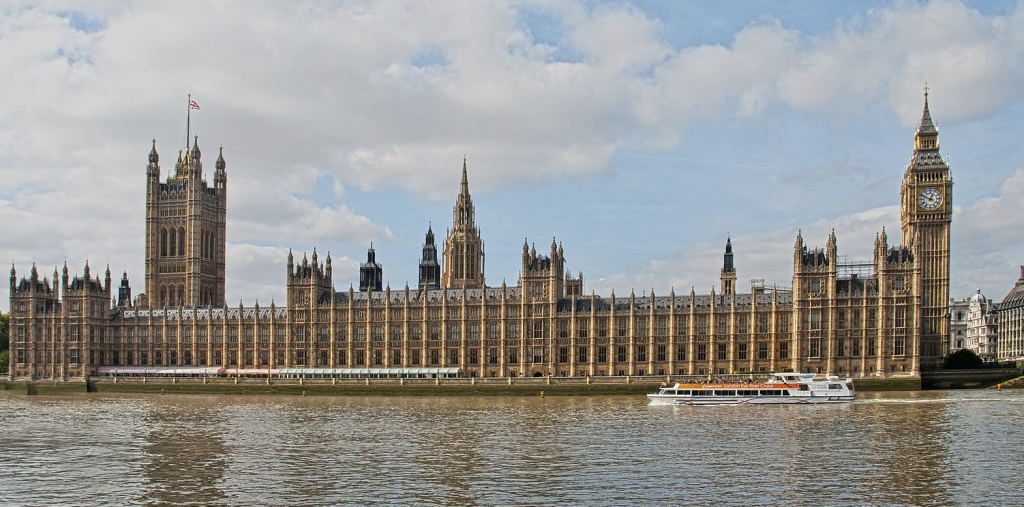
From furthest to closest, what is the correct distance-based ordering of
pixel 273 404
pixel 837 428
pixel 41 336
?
pixel 41 336 → pixel 273 404 → pixel 837 428

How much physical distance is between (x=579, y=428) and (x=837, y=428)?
1687 centimetres

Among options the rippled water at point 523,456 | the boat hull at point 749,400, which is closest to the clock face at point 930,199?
the boat hull at point 749,400

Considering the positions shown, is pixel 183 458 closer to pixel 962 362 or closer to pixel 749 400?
pixel 749 400

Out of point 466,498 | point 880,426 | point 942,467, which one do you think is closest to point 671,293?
point 880,426

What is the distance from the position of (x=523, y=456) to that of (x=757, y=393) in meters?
52.4

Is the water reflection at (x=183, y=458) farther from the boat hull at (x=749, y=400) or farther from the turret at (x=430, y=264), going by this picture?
the turret at (x=430, y=264)

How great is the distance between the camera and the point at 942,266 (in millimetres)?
143875

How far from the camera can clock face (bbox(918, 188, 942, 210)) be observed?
145m

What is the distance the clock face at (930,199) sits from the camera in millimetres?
145000

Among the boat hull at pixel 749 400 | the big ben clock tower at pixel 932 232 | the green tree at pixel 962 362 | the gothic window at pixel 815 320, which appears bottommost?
the boat hull at pixel 749 400

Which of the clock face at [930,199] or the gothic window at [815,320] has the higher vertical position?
the clock face at [930,199]

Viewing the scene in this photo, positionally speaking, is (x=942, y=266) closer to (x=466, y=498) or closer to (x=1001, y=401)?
(x=1001, y=401)

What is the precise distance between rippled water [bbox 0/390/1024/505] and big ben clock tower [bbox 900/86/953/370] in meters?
47.1

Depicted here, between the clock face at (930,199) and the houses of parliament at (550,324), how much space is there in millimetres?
150
